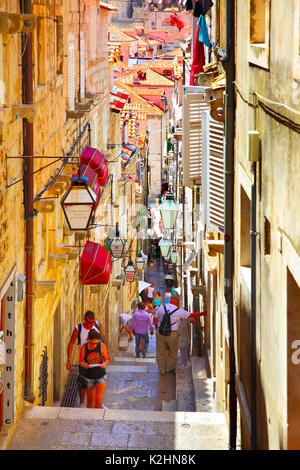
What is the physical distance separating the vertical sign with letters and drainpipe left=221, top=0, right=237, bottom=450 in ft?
8.18

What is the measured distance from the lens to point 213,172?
34.2 feet

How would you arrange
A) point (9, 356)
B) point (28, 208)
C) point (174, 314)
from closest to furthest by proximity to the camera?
point (9, 356)
point (28, 208)
point (174, 314)

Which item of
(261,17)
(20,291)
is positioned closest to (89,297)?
(20,291)

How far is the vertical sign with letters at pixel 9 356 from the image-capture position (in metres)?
8.63

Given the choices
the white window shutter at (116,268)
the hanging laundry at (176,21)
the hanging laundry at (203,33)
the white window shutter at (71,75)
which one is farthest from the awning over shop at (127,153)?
the hanging laundry at (203,33)

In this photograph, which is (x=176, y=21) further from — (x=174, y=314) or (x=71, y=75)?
(x=174, y=314)

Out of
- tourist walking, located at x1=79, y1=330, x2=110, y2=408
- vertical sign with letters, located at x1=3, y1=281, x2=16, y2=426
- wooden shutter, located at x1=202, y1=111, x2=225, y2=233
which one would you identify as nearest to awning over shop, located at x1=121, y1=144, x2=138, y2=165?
tourist walking, located at x1=79, y1=330, x2=110, y2=408

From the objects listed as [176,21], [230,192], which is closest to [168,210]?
[230,192]

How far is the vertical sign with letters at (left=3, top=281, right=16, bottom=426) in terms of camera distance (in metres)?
8.63

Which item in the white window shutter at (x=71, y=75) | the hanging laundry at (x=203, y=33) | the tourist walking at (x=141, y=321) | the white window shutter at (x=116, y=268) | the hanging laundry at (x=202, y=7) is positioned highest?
the hanging laundry at (x=202, y=7)

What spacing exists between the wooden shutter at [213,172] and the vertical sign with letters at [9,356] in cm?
294

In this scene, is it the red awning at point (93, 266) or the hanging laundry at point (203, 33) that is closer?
the hanging laundry at point (203, 33)

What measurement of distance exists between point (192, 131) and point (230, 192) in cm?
349

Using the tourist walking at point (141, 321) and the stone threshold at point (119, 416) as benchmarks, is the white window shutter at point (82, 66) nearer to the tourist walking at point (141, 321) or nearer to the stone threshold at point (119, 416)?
the tourist walking at point (141, 321)
